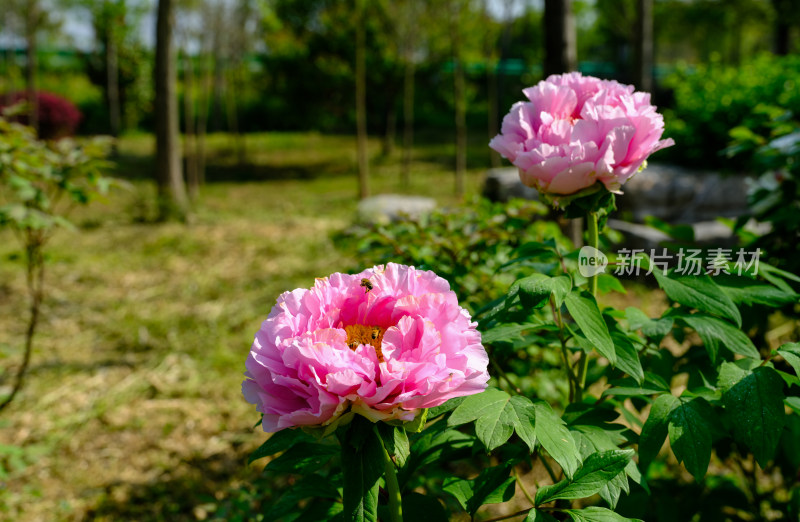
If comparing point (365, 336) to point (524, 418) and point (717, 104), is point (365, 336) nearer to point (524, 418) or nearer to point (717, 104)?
point (524, 418)

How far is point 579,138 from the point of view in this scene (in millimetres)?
1034

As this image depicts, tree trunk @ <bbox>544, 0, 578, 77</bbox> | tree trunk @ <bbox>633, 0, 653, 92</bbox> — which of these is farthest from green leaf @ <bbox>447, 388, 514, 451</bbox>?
tree trunk @ <bbox>633, 0, 653, 92</bbox>

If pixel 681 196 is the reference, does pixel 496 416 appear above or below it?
below

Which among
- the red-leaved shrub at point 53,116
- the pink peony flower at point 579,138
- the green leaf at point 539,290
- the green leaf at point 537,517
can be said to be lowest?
the green leaf at point 537,517

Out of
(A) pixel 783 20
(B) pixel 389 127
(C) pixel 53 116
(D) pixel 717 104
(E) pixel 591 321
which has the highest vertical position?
(A) pixel 783 20

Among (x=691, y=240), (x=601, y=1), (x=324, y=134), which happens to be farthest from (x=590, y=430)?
(x=601, y=1)

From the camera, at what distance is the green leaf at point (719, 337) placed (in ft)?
3.55

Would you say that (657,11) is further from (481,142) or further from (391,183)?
(391,183)

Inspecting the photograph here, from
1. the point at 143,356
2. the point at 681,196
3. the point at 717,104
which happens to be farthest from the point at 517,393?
the point at 717,104

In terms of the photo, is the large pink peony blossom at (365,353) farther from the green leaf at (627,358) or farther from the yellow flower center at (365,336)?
the green leaf at (627,358)

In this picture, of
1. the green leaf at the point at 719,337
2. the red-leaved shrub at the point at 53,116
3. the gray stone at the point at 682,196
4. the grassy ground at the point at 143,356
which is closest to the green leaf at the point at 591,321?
the green leaf at the point at 719,337

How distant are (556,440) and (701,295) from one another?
15.7 inches

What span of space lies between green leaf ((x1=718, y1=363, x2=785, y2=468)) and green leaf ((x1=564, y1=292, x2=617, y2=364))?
0.71ft

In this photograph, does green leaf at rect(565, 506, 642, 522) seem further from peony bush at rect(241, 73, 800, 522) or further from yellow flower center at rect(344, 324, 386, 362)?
yellow flower center at rect(344, 324, 386, 362)
